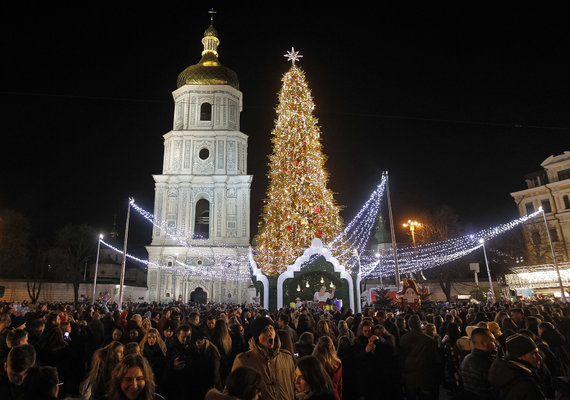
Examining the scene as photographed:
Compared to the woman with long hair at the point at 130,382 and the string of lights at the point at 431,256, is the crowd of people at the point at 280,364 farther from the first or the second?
the string of lights at the point at 431,256

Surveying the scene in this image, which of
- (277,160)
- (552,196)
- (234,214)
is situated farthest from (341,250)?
(552,196)

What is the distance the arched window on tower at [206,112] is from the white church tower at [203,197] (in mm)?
124

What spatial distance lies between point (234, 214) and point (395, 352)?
128ft

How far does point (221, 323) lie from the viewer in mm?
7043

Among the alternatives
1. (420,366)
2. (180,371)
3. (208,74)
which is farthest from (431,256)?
(180,371)

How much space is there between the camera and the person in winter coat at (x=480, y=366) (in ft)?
16.3

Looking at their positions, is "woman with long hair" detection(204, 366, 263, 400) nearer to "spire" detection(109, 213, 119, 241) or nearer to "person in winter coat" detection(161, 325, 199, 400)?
"person in winter coat" detection(161, 325, 199, 400)

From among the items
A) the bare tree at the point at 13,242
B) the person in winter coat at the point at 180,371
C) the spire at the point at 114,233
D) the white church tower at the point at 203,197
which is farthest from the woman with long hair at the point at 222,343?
the spire at the point at 114,233

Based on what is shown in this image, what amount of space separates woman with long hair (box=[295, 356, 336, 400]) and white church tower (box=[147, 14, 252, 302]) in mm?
36551

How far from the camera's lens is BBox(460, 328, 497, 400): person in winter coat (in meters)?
4.96

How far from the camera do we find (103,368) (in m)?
4.80

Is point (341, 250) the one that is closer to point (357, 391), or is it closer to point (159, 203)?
point (357, 391)

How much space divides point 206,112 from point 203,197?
1122 cm

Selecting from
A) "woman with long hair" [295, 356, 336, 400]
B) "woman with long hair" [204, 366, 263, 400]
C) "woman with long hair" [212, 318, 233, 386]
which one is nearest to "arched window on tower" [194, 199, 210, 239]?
"woman with long hair" [212, 318, 233, 386]
